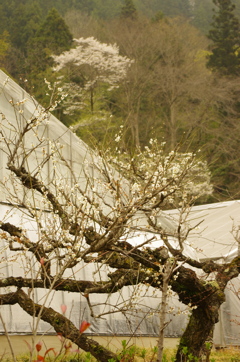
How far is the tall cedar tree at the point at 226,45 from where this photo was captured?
25422 millimetres

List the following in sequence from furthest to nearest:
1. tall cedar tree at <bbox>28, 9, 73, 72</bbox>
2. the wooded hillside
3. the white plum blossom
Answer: tall cedar tree at <bbox>28, 9, 73, 72</bbox> < the white plum blossom < the wooded hillside

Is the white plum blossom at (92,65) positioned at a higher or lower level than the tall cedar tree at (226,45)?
lower

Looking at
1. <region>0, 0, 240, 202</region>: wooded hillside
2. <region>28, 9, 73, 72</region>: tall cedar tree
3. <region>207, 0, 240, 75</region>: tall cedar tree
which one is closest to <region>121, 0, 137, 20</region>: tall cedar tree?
<region>0, 0, 240, 202</region>: wooded hillside

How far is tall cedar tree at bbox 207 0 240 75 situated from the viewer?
25422 mm

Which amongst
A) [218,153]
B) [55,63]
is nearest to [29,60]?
[55,63]

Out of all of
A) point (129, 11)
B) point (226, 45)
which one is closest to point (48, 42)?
point (129, 11)

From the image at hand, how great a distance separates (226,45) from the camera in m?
26.0

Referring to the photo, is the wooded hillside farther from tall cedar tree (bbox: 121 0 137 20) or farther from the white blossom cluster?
tall cedar tree (bbox: 121 0 137 20)

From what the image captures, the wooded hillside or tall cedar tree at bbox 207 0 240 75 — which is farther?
tall cedar tree at bbox 207 0 240 75

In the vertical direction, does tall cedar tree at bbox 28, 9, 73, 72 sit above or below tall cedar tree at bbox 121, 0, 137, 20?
below

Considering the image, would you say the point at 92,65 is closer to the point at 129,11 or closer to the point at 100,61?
the point at 100,61

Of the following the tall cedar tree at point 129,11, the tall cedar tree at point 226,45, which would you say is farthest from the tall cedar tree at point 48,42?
the tall cedar tree at point 226,45

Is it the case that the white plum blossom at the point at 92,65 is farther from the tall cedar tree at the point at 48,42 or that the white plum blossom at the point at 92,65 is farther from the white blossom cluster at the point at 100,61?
the tall cedar tree at the point at 48,42

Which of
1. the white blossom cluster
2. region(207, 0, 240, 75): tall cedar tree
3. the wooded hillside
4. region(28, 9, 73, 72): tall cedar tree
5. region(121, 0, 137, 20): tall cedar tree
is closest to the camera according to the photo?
the wooded hillside
